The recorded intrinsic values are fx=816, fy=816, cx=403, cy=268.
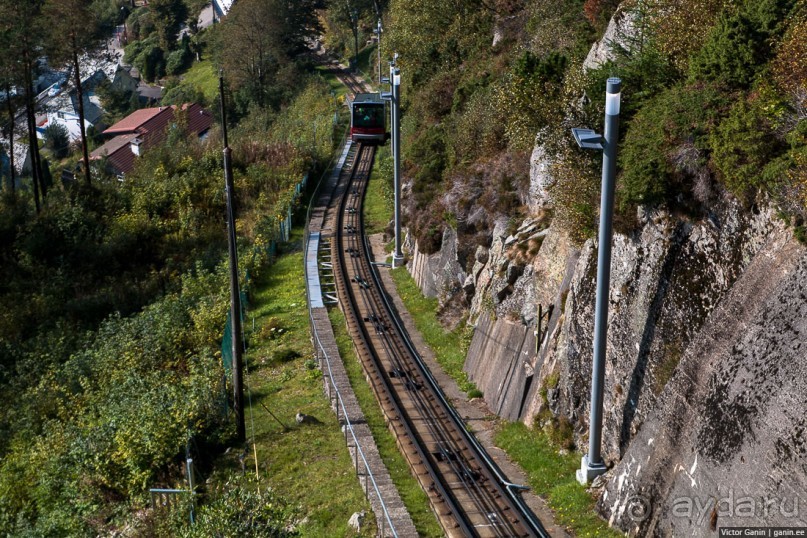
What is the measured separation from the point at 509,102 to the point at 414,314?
905cm

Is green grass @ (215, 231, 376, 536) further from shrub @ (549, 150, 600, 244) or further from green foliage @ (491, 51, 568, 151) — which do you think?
green foliage @ (491, 51, 568, 151)

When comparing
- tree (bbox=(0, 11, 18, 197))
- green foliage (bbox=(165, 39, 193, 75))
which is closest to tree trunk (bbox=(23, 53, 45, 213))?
tree (bbox=(0, 11, 18, 197))

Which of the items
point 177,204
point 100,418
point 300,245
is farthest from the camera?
point 177,204

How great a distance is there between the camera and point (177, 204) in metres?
42.9

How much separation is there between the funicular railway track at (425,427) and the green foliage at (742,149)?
6.99m

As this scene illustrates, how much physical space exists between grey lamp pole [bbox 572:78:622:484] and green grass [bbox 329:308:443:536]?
10.2 feet

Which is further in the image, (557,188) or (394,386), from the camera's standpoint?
(394,386)

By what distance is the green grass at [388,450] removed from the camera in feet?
52.2

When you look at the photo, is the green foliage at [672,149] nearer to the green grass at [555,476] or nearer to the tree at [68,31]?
the green grass at [555,476]

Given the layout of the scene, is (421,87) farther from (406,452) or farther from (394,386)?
(406,452)

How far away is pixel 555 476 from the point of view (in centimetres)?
1636

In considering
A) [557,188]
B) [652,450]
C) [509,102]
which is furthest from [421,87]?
[652,450]

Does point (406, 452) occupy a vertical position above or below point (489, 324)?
below

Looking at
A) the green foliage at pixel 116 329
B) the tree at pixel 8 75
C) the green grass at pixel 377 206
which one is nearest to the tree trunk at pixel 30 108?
the tree at pixel 8 75
